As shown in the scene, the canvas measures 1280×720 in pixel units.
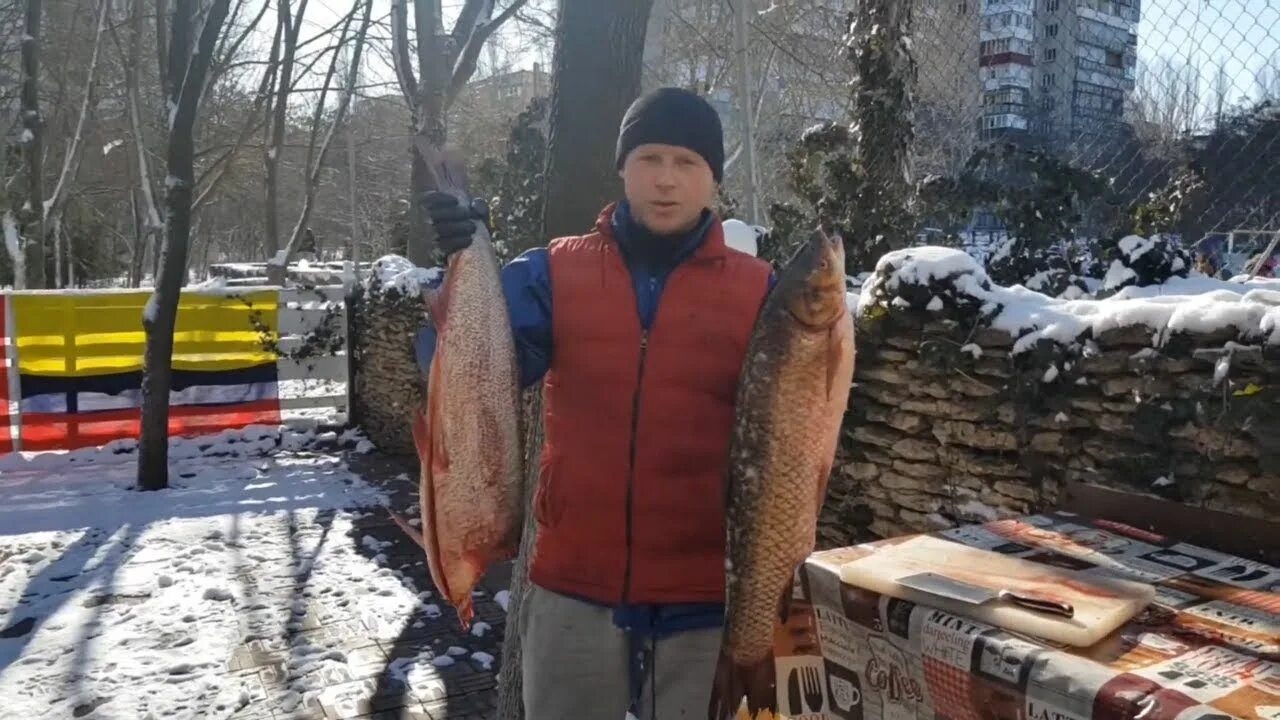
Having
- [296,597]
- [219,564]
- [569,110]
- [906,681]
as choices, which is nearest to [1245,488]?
[906,681]

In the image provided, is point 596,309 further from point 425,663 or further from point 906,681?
point 425,663

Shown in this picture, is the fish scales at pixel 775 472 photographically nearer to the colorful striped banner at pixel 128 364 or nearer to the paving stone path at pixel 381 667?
the paving stone path at pixel 381 667

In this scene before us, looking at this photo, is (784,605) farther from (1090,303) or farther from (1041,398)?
(1090,303)

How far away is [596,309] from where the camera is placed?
194 cm

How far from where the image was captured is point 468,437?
1609 millimetres

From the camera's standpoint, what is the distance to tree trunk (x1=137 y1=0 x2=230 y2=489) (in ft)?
27.1

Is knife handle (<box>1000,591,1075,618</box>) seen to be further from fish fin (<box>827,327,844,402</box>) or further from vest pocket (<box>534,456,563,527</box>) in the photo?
vest pocket (<box>534,456,563,527</box>)

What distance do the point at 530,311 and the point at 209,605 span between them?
14.2 ft

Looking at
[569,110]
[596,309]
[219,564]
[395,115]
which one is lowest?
[219,564]

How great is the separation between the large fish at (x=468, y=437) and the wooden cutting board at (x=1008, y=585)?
2.05 ft

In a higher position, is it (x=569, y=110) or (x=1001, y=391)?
(x=569, y=110)

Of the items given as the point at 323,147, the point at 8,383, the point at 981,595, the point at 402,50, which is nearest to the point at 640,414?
the point at 981,595

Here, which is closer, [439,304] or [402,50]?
[439,304]

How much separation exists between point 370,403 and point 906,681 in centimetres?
969
